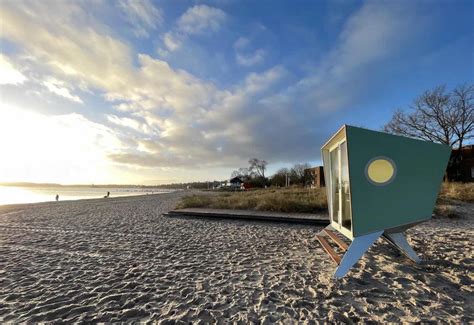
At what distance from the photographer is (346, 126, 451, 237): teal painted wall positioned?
345cm

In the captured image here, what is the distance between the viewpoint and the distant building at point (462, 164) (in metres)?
24.5

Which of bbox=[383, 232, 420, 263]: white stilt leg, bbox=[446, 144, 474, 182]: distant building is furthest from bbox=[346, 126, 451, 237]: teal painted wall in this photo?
bbox=[446, 144, 474, 182]: distant building

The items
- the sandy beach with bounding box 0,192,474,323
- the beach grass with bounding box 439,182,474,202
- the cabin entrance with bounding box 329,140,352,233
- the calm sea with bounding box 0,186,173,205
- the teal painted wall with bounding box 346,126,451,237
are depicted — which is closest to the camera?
the sandy beach with bounding box 0,192,474,323

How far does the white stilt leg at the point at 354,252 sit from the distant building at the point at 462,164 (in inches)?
1147

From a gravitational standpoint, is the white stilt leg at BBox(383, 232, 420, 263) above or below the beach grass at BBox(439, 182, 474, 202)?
below

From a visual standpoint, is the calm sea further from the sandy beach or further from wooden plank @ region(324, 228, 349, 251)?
wooden plank @ region(324, 228, 349, 251)

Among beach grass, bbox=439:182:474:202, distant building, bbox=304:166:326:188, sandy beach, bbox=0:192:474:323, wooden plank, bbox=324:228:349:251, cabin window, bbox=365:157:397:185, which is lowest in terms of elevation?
sandy beach, bbox=0:192:474:323

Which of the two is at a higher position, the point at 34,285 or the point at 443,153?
the point at 443,153

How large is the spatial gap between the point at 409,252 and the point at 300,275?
6.89 feet

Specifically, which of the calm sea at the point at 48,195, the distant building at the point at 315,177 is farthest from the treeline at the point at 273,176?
the calm sea at the point at 48,195

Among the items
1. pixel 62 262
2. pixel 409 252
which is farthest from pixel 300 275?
pixel 62 262

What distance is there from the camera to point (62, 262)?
4426mm

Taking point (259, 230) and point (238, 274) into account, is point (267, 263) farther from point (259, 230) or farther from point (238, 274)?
point (259, 230)

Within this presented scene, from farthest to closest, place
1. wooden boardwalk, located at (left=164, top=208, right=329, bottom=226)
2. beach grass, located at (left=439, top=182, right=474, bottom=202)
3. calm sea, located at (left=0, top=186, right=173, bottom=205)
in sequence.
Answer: calm sea, located at (left=0, top=186, right=173, bottom=205) → beach grass, located at (left=439, top=182, right=474, bottom=202) → wooden boardwalk, located at (left=164, top=208, right=329, bottom=226)
